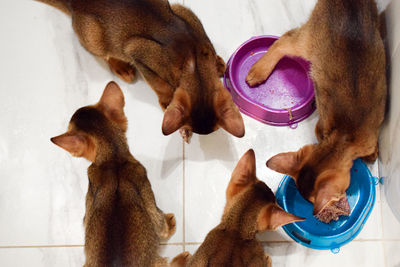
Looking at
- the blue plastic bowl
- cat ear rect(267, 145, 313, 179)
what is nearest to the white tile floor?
the blue plastic bowl

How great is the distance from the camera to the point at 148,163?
246 centimetres

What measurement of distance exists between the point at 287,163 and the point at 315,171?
14 centimetres

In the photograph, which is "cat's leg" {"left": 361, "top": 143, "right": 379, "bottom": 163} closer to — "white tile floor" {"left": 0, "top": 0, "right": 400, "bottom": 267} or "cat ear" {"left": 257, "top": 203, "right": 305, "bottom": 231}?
"white tile floor" {"left": 0, "top": 0, "right": 400, "bottom": 267}

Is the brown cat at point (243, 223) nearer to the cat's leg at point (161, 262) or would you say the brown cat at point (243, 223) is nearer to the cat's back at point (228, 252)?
the cat's back at point (228, 252)

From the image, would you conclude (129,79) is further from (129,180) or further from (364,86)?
(364,86)

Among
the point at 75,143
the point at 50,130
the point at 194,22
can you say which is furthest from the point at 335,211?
the point at 50,130

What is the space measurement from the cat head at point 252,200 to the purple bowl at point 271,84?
57 cm

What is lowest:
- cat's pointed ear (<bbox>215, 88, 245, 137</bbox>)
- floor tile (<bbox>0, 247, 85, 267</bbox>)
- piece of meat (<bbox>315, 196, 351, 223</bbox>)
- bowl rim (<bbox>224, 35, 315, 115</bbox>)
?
floor tile (<bbox>0, 247, 85, 267</bbox>)

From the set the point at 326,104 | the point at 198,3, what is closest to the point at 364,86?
the point at 326,104

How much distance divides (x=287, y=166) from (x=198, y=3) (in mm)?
1282

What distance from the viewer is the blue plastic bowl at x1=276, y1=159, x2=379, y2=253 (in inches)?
86.3

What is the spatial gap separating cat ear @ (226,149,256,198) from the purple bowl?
561mm

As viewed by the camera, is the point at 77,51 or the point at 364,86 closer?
the point at 364,86

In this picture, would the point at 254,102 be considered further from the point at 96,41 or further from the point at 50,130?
the point at 50,130
